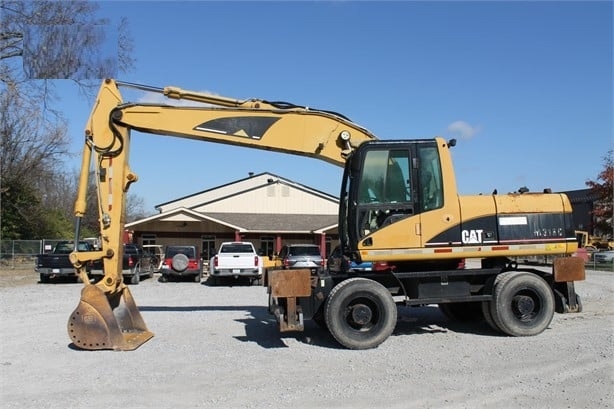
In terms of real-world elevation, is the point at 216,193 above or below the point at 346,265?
above

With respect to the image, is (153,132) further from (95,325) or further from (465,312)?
(465,312)

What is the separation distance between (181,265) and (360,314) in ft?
56.5

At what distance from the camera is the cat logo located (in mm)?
9766

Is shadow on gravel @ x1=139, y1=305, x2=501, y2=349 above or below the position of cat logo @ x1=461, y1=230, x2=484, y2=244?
below

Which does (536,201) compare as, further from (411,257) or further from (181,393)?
(181,393)

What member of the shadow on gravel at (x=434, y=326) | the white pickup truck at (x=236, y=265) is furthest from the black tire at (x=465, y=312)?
the white pickup truck at (x=236, y=265)

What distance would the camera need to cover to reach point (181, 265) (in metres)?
25.3

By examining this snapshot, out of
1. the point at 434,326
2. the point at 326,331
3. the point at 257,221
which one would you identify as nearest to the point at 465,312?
the point at 434,326

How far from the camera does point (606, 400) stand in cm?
618

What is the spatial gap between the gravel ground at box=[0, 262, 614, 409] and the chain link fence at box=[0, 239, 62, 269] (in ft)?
85.9

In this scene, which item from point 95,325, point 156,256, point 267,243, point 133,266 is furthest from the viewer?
point 267,243

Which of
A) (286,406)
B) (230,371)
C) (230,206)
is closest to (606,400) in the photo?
(286,406)

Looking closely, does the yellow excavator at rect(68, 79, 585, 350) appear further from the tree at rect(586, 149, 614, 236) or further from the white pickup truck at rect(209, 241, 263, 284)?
the tree at rect(586, 149, 614, 236)

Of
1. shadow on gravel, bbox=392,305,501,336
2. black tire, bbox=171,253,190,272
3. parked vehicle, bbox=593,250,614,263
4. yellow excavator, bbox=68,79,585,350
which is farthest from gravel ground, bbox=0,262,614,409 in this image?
parked vehicle, bbox=593,250,614,263
